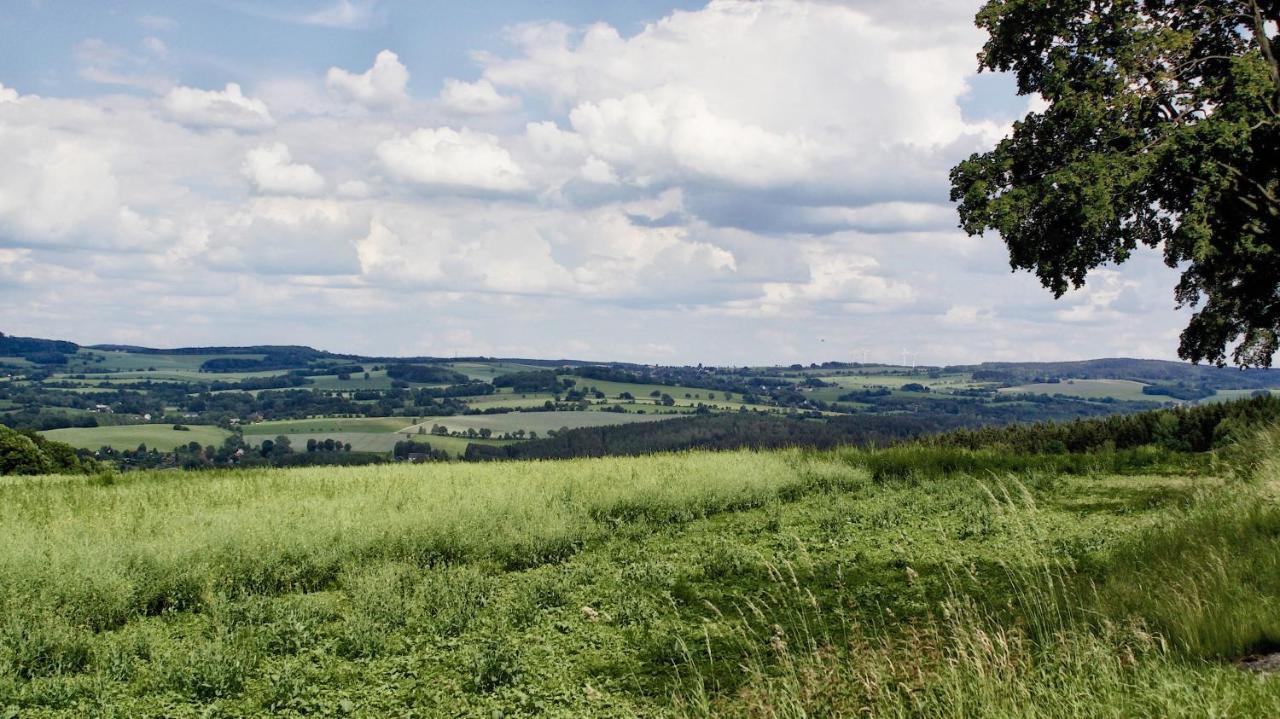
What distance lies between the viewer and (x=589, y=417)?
139 meters

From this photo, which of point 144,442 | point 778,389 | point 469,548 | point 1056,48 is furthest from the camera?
point 778,389

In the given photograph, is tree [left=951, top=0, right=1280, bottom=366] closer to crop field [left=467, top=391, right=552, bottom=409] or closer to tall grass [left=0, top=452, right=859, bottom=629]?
tall grass [left=0, top=452, right=859, bottom=629]

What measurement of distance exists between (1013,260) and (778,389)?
173 metres

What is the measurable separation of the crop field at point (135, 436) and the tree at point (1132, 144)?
357ft

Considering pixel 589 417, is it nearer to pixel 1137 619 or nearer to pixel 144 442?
pixel 144 442

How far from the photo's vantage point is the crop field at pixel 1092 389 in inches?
6471

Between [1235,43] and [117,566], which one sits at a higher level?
[1235,43]

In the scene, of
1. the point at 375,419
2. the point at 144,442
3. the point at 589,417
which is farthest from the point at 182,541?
the point at 375,419

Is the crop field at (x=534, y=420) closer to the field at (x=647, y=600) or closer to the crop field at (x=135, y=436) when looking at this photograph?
the crop field at (x=135, y=436)

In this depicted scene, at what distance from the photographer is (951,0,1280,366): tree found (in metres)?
21.8

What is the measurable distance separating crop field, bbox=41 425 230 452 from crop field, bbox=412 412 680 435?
97.9 ft

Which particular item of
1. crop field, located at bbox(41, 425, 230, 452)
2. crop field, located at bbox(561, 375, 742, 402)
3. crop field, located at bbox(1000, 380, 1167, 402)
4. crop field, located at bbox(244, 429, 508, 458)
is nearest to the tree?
crop field, located at bbox(244, 429, 508, 458)

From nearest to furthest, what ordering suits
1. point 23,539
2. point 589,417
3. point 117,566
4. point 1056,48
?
1. point 117,566
2. point 23,539
3. point 1056,48
4. point 589,417

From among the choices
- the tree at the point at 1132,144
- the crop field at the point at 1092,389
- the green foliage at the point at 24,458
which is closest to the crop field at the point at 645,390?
the crop field at the point at 1092,389
